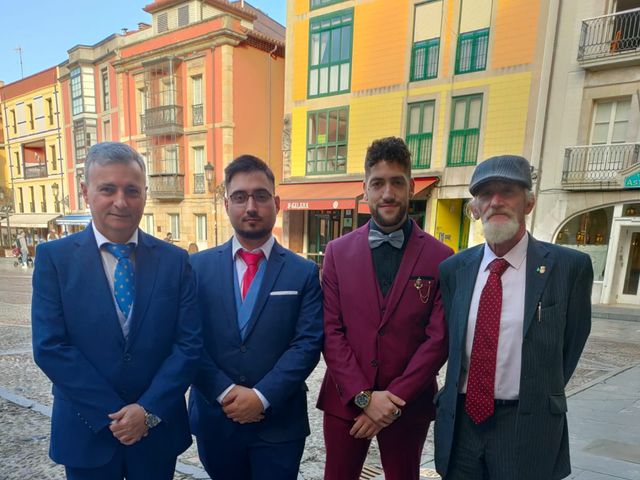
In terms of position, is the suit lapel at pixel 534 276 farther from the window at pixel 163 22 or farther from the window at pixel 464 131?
the window at pixel 163 22

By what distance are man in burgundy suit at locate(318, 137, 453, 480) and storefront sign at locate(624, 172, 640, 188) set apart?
11.1 m

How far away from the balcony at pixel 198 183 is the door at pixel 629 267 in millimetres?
16837

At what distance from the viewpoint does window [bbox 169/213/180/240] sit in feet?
67.5

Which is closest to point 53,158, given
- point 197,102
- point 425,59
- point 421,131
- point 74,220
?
point 74,220

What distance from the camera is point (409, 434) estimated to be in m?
2.18

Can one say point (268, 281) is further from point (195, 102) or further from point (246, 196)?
point (195, 102)

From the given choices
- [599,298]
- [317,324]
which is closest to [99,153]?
[317,324]

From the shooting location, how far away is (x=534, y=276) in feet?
6.21

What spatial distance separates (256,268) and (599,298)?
499 inches

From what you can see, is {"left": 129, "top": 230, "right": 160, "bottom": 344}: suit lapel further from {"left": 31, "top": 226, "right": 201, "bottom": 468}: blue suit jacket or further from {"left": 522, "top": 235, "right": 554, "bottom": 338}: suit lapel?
{"left": 522, "top": 235, "right": 554, "bottom": 338}: suit lapel

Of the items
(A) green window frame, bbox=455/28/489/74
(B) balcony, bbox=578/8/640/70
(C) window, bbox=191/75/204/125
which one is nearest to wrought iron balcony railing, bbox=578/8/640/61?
(B) balcony, bbox=578/8/640/70

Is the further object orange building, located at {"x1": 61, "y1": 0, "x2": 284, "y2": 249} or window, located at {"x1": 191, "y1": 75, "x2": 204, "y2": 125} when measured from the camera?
window, located at {"x1": 191, "y1": 75, "x2": 204, "y2": 125}

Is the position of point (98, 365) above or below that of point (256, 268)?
below

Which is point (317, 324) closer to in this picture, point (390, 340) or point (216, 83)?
point (390, 340)
